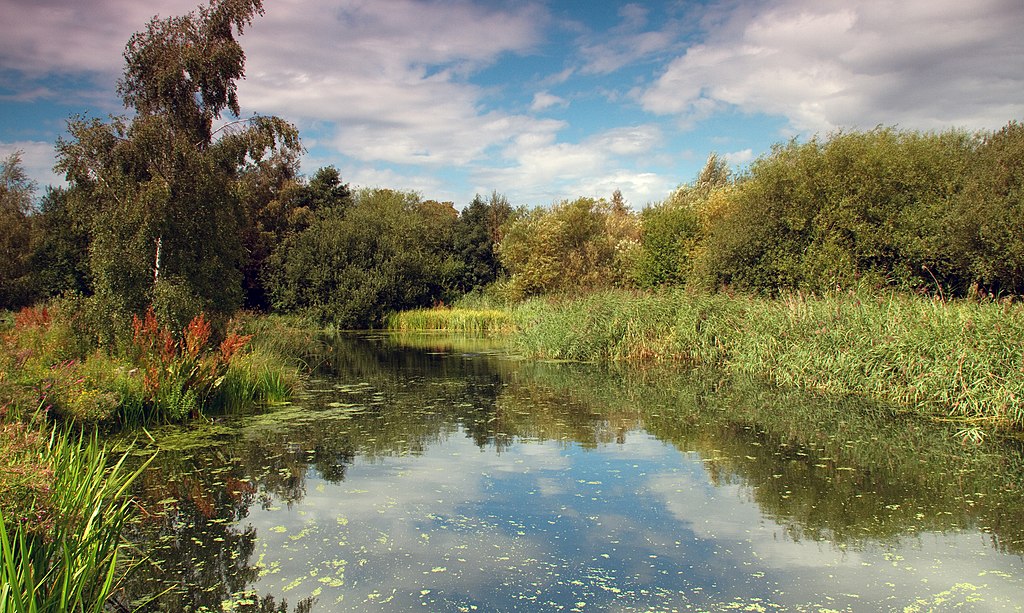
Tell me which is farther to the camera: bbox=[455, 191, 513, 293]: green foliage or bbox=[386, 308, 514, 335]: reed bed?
bbox=[455, 191, 513, 293]: green foliage

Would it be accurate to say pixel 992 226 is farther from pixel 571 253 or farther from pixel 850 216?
pixel 571 253

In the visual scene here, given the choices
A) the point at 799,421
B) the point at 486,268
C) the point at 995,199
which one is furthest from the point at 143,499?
the point at 486,268

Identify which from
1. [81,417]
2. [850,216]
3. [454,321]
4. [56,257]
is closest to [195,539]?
[81,417]

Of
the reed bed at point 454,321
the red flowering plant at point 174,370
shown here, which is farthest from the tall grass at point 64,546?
the reed bed at point 454,321

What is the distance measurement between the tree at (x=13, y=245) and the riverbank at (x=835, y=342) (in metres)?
22.1

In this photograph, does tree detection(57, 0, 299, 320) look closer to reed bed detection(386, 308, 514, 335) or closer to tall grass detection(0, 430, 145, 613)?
tall grass detection(0, 430, 145, 613)

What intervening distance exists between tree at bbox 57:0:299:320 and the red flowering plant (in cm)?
198

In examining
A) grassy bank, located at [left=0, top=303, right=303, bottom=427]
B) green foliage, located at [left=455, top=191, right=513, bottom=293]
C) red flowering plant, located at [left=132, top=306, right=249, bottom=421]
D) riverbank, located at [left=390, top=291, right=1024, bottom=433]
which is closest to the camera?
grassy bank, located at [left=0, top=303, right=303, bottom=427]

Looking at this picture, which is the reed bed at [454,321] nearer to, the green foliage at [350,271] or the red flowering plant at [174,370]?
the green foliage at [350,271]

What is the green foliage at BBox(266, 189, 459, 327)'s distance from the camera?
35125mm

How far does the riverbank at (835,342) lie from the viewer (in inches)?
424

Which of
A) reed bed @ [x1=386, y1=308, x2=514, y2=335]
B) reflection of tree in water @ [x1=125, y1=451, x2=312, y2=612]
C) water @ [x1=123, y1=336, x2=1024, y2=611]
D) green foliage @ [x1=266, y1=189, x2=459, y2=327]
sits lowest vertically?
water @ [x1=123, y1=336, x2=1024, y2=611]

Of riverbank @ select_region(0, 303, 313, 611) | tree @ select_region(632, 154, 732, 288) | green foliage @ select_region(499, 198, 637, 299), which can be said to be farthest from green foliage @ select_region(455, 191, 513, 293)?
riverbank @ select_region(0, 303, 313, 611)

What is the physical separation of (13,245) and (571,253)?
24.8m
